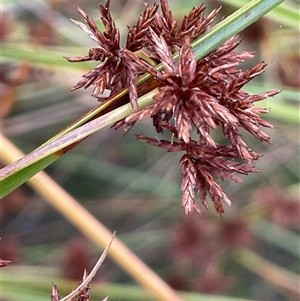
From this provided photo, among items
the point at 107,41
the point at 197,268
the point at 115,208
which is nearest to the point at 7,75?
the point at 115,208

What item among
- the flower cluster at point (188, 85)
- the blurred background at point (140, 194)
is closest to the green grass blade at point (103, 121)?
the flower cluster at point (188, 85)

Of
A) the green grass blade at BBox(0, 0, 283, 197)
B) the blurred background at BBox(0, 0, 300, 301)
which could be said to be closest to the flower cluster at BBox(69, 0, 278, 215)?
the green grass blade at BBox(0, 0, 283, 197)

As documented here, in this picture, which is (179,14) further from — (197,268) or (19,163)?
(19,163)

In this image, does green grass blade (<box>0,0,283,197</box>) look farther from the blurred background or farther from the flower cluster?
the blurred background

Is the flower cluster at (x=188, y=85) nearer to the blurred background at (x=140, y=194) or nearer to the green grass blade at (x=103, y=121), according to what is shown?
the green grass blade at (x=103, y=121)

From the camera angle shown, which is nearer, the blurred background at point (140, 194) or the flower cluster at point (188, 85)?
the flower cluster at point (188, 85)

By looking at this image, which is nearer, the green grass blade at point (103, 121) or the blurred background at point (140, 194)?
the green grass blade at point (103, 121)
